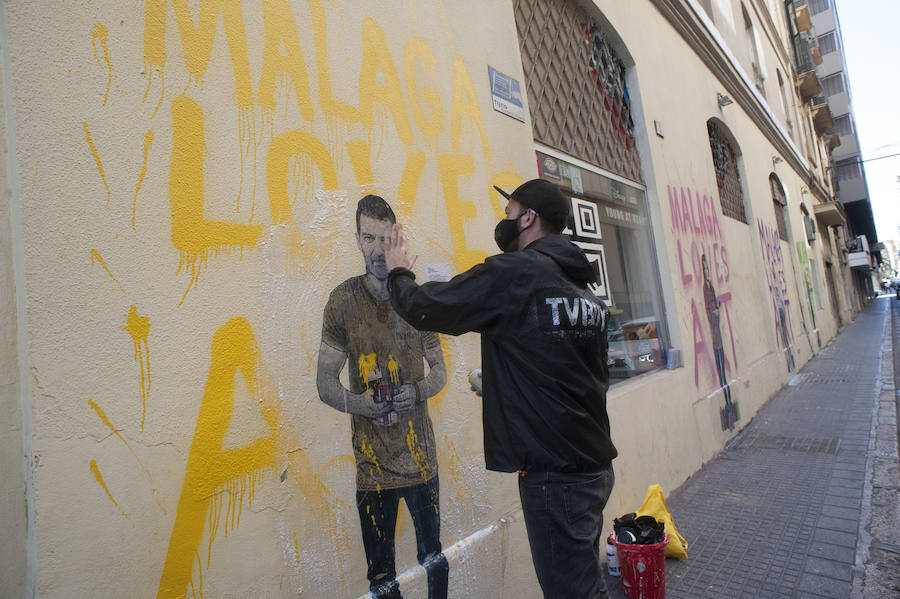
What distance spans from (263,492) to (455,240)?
1567 millimetres

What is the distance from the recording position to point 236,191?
1896 mm

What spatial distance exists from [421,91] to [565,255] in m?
1.36

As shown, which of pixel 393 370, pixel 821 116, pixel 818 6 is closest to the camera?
pixel 393 370

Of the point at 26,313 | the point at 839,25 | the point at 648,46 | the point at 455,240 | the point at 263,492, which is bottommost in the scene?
the point at 263,492

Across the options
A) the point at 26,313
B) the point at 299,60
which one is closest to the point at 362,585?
the point at 26,313

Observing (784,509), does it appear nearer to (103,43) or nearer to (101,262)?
(101,262)

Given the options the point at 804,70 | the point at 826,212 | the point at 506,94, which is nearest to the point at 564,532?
the point at 506,94

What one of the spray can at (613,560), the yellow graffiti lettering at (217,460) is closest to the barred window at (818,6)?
the spray can at (613,560)

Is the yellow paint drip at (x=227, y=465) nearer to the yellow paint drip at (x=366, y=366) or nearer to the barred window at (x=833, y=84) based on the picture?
the yellow paint drip at (x=366, y=366)

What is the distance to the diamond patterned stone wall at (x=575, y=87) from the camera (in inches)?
159

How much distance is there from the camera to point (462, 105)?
2969 millimetres

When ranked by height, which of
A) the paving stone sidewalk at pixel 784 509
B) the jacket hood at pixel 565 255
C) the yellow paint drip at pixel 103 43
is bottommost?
the paving stone sidewalk at pixel 784 509

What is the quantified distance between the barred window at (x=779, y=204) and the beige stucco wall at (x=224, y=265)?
1110 centimetres

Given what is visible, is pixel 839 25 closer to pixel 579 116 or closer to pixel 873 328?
pixel 873 328
